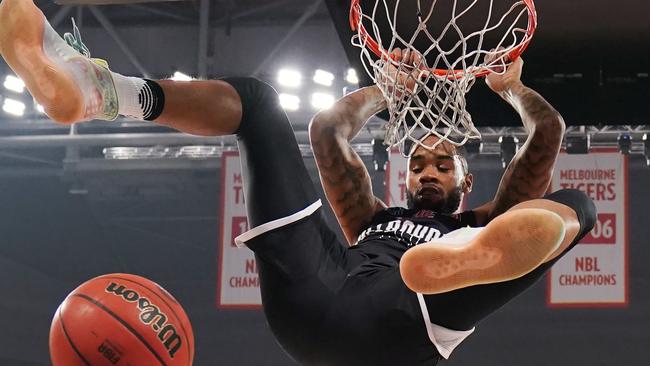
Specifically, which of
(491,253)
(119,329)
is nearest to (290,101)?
(119,329)

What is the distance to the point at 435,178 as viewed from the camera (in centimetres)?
302

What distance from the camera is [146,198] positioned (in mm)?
8281

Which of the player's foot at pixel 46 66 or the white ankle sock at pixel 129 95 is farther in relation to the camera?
the white ankle sock at pixel 129 95

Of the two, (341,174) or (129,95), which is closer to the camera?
(129,95)

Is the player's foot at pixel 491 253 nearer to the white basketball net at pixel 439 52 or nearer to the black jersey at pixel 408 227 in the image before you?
the black jersey at pixel 408 227

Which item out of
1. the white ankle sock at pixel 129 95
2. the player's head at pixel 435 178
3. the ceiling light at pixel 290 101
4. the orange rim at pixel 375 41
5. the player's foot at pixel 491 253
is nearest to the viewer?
the player's foot at pixel 491 253

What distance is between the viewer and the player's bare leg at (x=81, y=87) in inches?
85.2

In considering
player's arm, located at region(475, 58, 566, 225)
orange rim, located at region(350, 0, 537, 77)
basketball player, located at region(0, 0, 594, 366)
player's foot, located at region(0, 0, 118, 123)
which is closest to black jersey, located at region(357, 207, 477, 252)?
basketball player, located at region(0, 0, 594, 366)

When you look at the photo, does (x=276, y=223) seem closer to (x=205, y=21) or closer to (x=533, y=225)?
(x=533, y=225)

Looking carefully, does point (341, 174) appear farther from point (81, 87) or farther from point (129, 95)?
point (81, 87)

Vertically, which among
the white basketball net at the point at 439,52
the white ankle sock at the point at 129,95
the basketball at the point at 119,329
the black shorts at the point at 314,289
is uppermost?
the white basketball net at the point at 439,52

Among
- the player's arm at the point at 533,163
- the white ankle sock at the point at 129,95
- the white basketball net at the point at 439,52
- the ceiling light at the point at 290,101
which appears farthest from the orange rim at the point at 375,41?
the ceiling light at the point at 290,101

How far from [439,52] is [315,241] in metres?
1.02

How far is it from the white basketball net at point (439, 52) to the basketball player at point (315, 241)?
0.44m
